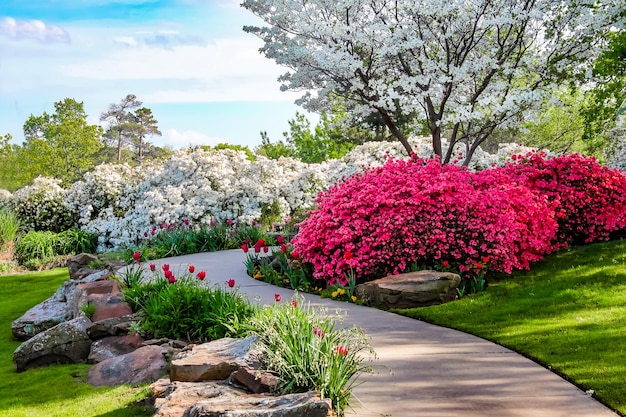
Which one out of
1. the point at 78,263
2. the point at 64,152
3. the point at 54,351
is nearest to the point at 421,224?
the point at 54,351

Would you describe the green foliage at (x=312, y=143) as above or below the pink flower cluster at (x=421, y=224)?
above

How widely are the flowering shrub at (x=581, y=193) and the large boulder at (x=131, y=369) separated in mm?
7379

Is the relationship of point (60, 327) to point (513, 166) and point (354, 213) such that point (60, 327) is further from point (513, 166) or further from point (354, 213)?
point (513, 166)

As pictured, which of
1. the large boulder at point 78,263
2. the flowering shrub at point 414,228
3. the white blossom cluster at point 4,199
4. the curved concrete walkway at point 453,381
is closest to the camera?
the curved concrete walkway at point 453,381

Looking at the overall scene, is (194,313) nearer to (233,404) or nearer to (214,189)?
(233,404)

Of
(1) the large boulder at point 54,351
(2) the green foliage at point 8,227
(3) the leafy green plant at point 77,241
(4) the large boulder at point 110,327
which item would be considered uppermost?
(2) the green foliage at point 8,227

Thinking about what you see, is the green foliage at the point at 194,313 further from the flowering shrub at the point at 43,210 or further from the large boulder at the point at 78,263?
the flowering shrub at the point at 43,210

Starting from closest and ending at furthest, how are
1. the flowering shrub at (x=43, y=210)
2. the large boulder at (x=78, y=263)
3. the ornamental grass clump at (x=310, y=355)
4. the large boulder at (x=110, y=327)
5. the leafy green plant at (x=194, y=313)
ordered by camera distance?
the ornamental grass clump at (x=310, y=355) < the leafy green plant at (x=194, y=313) < the large boulder at (x=110, y=327) < the large boulder at (x=78, y=263) < the flowering shrub at (x=43, y=210)

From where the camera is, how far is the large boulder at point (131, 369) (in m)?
5.74

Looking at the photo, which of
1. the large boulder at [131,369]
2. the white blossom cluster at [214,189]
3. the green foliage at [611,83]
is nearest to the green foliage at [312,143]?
the white blossom cluster at [214,189]

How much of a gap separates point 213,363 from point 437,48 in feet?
39.1

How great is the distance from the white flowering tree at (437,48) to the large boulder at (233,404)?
9.09m

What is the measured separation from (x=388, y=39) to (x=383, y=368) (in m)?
9.01

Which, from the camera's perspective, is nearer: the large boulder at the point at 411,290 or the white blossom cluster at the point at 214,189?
the large boulder at the point at 411,290
